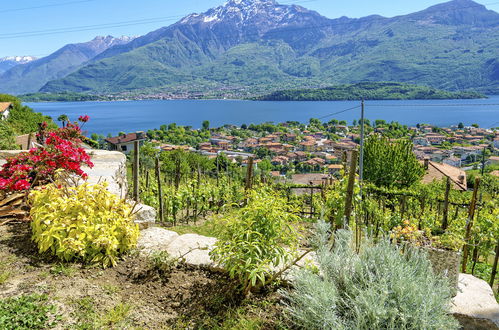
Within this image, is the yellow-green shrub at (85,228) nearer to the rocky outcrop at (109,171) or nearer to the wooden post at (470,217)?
the rocky outcrop at (109,171)

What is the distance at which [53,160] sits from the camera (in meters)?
4.43

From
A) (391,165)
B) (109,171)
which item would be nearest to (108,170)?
(109,171)

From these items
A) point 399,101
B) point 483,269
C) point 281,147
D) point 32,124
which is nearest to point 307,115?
point 399,101

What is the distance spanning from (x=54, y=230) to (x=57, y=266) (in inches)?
13.2

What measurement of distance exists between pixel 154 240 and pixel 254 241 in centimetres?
171

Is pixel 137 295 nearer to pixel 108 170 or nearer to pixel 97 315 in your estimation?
pixel 97 315

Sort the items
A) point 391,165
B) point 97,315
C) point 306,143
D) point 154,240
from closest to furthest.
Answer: point 97,315 < point 154,240 < point 391,165 < point 306,143

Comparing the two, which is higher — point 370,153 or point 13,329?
point 13,329

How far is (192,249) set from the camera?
3270 millimetres

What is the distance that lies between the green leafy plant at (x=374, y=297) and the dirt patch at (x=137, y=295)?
384 mm

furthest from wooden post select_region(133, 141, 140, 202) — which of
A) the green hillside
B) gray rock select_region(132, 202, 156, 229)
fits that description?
the green hillside

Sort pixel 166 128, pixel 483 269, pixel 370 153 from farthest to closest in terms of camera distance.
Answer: pixel 166 128 < pixel 370 153 < pixel 483 269

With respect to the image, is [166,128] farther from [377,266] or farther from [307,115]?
[377,266]

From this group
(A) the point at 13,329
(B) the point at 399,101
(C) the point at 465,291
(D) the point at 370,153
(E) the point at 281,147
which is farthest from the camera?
(B) the point at 399,101
